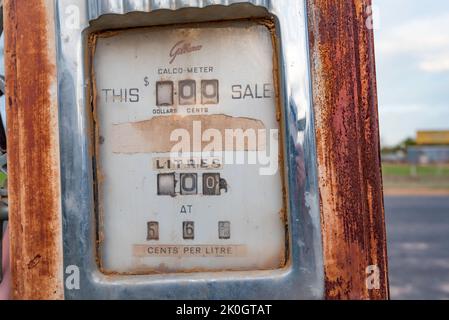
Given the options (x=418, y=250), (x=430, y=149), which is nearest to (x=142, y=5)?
(x=418, y=250)

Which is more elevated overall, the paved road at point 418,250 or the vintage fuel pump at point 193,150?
the vintage fuel pump at point 193,150

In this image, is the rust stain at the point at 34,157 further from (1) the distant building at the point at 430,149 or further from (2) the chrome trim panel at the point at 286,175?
(1) the distant building at the point at 430,149

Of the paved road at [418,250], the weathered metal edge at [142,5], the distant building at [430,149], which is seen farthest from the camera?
the distant building at [430,149]

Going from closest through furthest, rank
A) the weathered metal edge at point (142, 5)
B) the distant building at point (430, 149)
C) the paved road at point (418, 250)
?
the weathered metal edge at point (142, 5) → the paved road at point (418, 250) → the distant building at point (430, 149)

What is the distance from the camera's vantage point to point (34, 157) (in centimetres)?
144

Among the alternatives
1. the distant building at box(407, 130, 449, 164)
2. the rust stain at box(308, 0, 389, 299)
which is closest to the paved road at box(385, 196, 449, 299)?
the rust stain at box(308, 0, 389, 299)

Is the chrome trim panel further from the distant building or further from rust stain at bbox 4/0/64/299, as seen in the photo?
the distant building

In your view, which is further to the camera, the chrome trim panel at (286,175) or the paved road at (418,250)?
the paved road at (418,250)

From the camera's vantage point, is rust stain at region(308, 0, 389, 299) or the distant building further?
the distant building

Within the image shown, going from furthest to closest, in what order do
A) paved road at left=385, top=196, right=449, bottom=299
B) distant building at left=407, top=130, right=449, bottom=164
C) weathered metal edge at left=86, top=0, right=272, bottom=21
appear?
distant building at left=407, top=130, right=449, bottom=164 → paved road at left=385, top=196, right=449, bottom=299 → weathered metal edge at left=86, top=0, right=272, bottom=21

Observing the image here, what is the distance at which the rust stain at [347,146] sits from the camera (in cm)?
138

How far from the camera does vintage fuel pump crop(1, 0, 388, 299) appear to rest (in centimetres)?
139

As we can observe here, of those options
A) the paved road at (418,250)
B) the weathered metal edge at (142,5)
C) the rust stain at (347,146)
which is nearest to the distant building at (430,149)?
the paved road at (418,250)

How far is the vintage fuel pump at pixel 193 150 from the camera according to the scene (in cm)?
139
